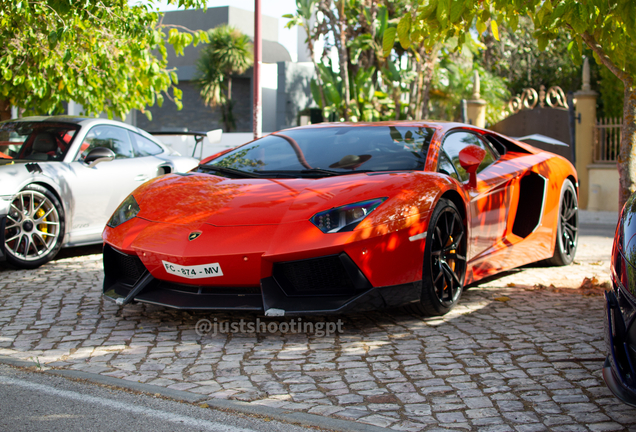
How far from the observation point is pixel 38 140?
6770 millimetres

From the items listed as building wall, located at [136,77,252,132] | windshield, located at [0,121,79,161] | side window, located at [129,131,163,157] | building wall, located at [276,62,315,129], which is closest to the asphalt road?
windshield, located at [0,121,79,161]

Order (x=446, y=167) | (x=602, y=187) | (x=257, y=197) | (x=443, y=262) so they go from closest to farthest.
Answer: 1. (x=257, y=197)
2. (x=443, y=262)
3. (x=446, y=167)
4. (x=602, y=187)

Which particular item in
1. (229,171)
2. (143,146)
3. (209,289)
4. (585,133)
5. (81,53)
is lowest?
(209,289)

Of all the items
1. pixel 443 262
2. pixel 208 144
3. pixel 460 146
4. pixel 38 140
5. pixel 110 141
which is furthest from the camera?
pixel 208 144

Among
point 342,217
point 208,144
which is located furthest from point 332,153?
point 208,144

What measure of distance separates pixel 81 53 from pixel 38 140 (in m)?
2.57

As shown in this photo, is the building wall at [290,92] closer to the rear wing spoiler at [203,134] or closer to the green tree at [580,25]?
the rear wing spoiler at [203,134]

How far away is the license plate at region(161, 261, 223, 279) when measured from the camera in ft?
12.4

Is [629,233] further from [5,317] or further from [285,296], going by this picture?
[5,317]

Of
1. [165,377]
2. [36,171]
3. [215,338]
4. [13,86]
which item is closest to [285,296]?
[215,338]

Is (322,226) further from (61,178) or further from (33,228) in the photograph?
(61,178)

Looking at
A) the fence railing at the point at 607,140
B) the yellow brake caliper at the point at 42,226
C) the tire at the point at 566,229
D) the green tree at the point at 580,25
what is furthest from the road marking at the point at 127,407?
the fence railing at the point at 607,140

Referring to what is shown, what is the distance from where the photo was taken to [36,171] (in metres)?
6.07

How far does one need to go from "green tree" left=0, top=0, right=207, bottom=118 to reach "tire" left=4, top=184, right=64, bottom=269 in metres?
1.77
